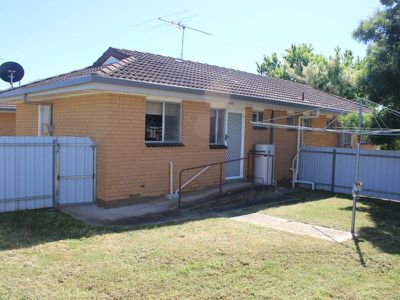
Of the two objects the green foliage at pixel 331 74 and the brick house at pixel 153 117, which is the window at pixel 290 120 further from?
the green foliage at pixel 331 74

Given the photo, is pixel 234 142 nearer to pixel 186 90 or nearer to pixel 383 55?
pixel 186 90

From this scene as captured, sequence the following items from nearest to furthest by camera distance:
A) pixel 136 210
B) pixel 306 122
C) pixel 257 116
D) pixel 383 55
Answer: pixel 136 210
pixel 383 55
pixel 257 116
pixel 306 122

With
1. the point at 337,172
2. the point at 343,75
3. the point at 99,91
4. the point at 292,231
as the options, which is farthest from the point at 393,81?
the point at 343,75

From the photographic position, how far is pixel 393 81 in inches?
412

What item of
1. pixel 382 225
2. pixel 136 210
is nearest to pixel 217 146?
pixel 136 210

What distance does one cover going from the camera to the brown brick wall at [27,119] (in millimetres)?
14305

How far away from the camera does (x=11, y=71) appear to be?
17.0 metres

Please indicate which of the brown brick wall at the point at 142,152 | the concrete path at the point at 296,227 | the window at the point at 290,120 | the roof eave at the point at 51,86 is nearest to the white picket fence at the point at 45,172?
the brown brick wall at the point at 142,152

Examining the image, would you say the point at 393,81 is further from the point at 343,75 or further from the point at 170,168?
the point at 343,75

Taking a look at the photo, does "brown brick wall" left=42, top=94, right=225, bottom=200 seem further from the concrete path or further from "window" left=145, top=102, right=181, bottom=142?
the concrete path

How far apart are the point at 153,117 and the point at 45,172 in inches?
120

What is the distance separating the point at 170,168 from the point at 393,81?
6.08m

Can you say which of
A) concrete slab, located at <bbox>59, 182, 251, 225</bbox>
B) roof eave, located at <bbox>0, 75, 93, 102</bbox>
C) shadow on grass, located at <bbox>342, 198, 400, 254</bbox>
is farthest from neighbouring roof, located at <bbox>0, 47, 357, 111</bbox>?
shadow on grass, located at <bbox>342, 198, 400, 254</bbox>

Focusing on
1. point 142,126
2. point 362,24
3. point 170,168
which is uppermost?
point 362,24
